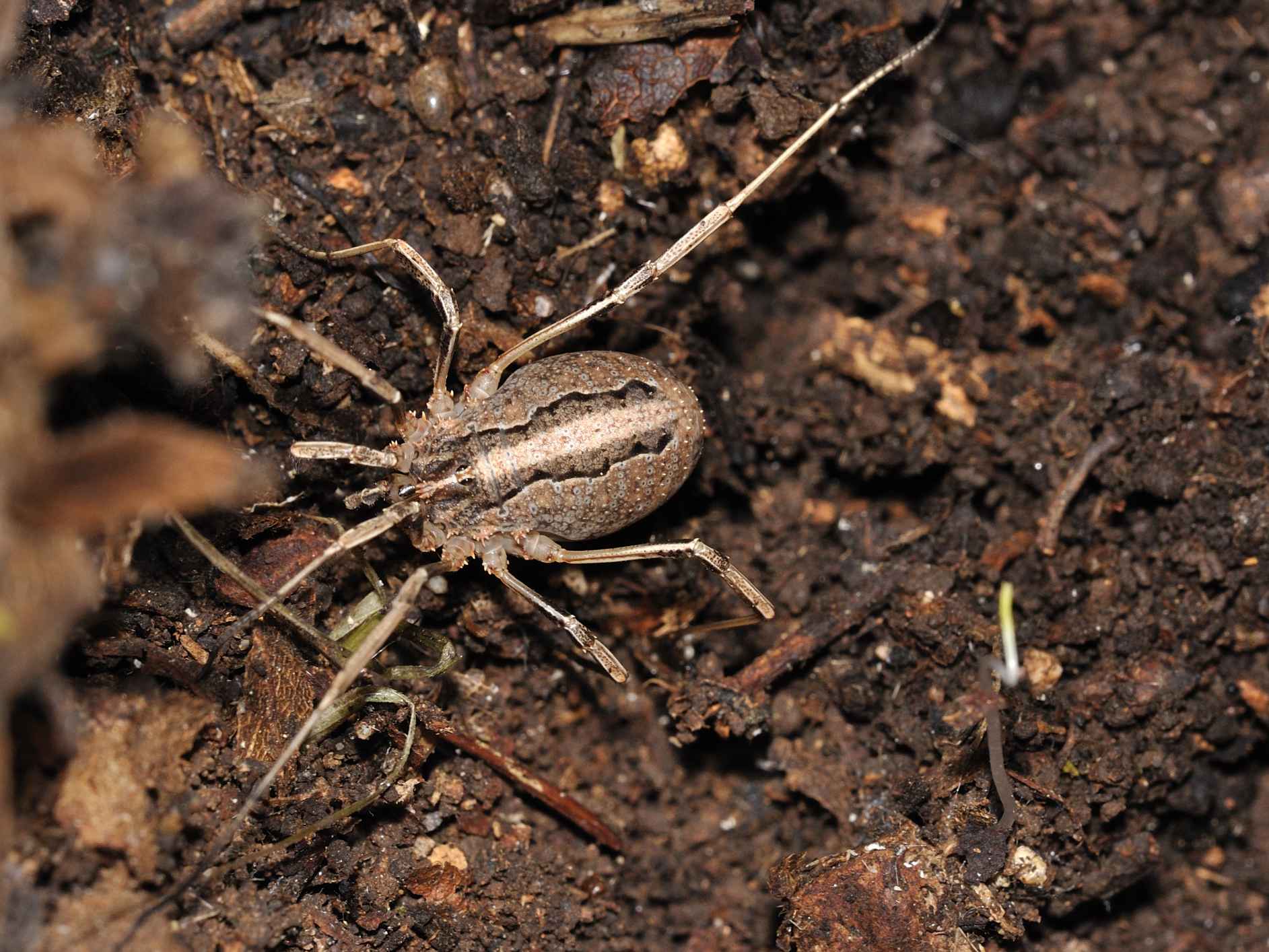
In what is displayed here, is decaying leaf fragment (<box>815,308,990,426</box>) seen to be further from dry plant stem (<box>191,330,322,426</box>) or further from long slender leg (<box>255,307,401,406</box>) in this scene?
dry plant stem (<box>191,330,322,426</box>)

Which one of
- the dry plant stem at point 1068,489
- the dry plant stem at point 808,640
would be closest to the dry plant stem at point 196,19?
the dry plant stem at point 808,640

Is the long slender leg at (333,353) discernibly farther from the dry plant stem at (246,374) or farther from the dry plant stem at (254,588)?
the dry plant stem at (254,588)

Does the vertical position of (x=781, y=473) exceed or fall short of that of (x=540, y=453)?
it falls short

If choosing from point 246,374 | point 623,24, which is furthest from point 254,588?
point 623,24

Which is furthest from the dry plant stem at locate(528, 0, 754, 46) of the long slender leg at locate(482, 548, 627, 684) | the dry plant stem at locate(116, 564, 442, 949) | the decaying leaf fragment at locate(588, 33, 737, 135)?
the dry plant stem at locate(116, 564, 442, 949)

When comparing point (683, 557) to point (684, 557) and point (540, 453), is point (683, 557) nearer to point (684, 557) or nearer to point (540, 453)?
point (684, 557)

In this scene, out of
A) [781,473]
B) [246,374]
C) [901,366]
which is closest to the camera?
[246,374]
